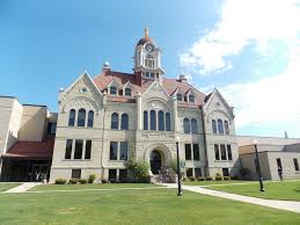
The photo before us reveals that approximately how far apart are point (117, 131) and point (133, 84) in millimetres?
10345

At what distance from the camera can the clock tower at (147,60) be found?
3791 cm

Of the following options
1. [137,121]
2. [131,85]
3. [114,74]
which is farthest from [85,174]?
[114,74]

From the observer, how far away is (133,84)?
3650cm

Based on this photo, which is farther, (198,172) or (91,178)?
(198,172)

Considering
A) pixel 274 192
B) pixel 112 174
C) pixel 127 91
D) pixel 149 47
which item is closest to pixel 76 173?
A: pixel 112 174

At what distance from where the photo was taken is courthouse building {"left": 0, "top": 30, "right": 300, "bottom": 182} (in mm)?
28016

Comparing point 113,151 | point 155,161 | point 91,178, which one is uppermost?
point 113,151

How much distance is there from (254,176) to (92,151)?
84.2ft

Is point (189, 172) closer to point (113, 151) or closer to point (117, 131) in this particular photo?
point (113, 151)

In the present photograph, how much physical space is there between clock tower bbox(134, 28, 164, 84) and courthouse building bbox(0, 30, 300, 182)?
0.36 meters

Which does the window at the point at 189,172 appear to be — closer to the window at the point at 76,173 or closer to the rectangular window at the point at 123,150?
the rectangular window at the point at 123,150

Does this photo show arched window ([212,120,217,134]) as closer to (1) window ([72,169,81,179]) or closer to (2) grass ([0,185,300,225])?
(1) window ([72,169,81,179])

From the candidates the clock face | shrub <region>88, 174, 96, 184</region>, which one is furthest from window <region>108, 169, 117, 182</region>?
the clock face

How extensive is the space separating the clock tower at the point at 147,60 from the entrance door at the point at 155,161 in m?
14.0
